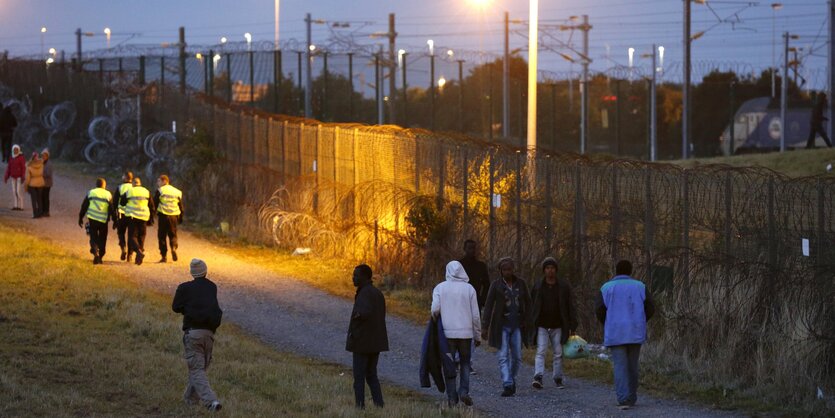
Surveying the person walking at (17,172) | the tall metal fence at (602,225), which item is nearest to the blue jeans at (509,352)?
the tall metal fence at (602,225)

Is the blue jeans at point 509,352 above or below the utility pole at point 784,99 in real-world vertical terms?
below

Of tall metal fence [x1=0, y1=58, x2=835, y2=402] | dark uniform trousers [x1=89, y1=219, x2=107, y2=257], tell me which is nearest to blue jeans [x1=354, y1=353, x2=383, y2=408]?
tall metal fence [x1=0, y1=58, x2=835, y2=402]

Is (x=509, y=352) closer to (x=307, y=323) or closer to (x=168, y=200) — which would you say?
(x=307, y=323)

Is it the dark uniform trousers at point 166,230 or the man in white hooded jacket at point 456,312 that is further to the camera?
the dark uniform trousers at point 166,230

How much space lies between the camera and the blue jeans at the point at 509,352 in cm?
1420

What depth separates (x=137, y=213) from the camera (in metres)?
24.2

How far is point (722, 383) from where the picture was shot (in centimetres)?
1450

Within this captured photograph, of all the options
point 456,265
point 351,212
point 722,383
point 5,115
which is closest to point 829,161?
point 351,212

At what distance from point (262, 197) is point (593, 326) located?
47.0 ft

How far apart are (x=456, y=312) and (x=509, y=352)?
1.36 meters

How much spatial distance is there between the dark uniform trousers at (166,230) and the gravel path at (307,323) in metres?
0.34

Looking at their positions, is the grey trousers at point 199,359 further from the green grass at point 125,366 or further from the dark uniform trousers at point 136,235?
the dark uniform trousers at point 136,235

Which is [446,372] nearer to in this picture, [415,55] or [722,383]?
[722,383]

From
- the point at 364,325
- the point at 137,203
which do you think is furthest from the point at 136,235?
the point at 364,325
